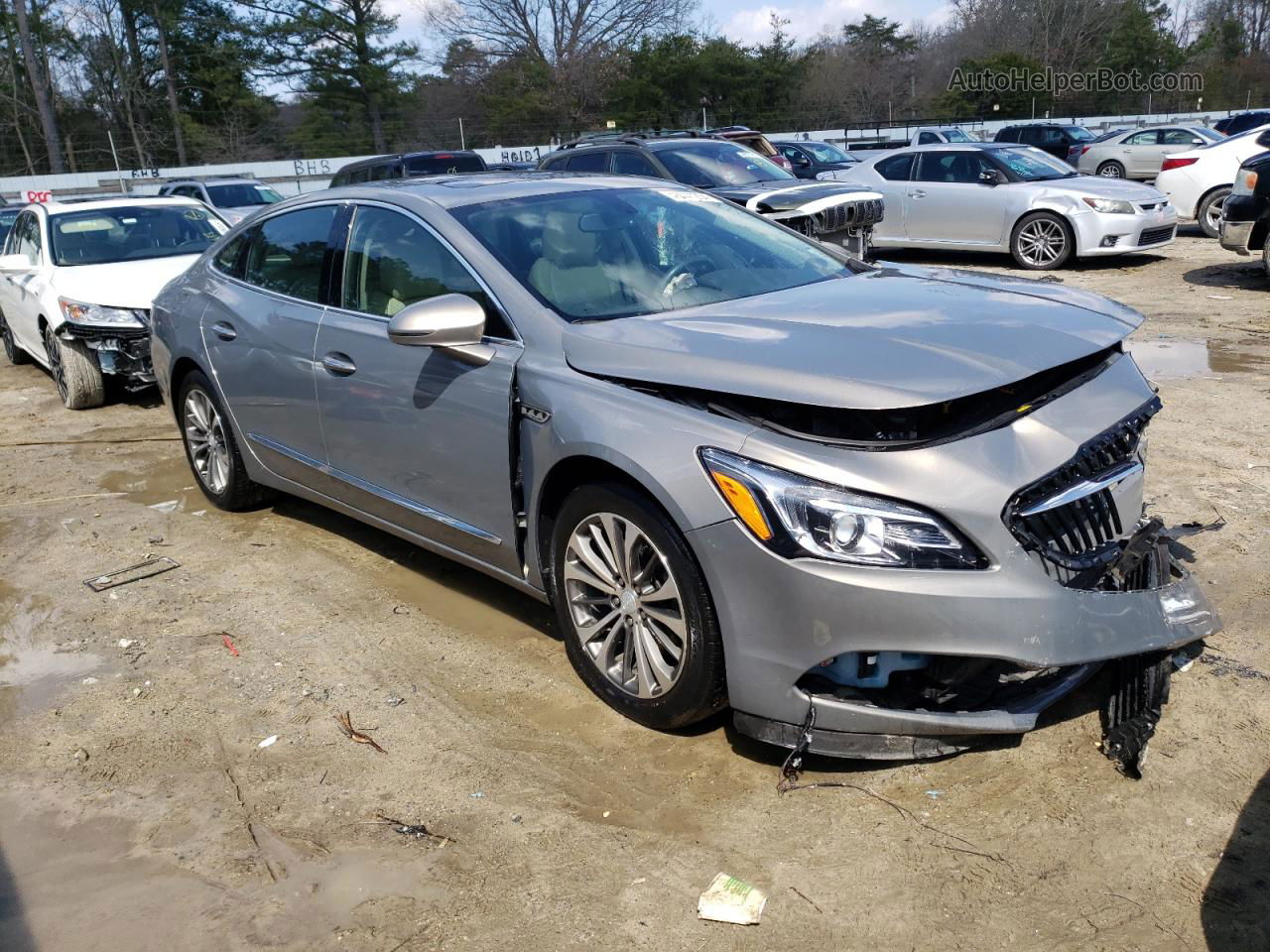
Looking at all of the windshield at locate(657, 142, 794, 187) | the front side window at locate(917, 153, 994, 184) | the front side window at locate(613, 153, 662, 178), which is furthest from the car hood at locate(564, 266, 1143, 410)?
the front side window at locate(917, 153, 994, 184)

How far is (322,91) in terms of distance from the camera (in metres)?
47.2

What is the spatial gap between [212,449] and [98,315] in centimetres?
323

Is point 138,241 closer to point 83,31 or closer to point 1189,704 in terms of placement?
point 1189,704

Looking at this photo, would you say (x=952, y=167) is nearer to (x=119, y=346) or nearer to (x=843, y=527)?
(x=119, y=346)

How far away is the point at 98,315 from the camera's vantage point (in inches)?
327

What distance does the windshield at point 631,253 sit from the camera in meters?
3.85

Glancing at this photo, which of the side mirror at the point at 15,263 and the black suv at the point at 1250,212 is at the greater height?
the side mirror at the point at 15,263

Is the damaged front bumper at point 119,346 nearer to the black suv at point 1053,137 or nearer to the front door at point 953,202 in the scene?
the front door at point 953,202

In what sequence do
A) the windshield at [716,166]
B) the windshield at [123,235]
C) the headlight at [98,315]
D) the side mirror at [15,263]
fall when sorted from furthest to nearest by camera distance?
the windshield at [716,166] < the windshield at [123,235] < the side mirror at [15,263] < the headlight at [98,315]

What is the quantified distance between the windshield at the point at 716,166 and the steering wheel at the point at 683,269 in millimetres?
7640

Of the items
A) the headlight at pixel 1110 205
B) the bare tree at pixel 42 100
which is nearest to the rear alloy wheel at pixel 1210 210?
the headlight at pixel 1110 205

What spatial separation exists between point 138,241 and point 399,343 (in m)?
6.57

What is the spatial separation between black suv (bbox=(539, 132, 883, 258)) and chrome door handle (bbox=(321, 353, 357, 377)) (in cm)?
653

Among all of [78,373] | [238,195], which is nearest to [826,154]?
[238,195]
